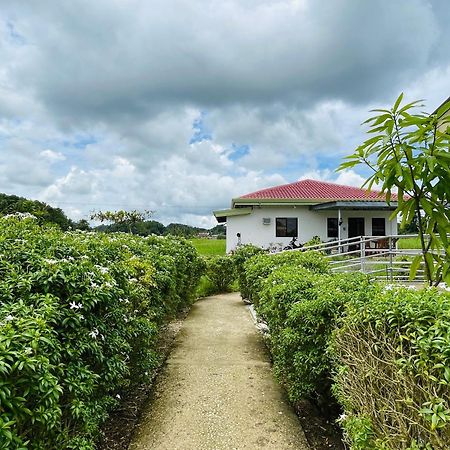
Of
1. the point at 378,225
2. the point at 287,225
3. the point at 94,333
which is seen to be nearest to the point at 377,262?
the point at 94,333

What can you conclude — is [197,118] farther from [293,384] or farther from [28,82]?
[293,384]

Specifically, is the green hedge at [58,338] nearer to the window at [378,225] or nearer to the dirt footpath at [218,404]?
the dirt footpath at [218,404]

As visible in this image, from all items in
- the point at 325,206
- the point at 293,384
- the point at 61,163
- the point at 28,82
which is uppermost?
the point at 28,82

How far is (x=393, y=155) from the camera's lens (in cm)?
221

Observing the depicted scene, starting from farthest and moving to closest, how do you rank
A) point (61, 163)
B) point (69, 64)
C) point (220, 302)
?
point (61, 163), point (220, 302), point (69, 64)

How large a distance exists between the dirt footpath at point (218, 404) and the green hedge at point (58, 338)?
71 cm

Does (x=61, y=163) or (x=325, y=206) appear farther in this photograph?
(x=325, y=206)

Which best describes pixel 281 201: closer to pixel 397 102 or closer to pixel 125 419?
pixel 125 419

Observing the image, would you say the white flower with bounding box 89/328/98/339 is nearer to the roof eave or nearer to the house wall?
the roof eave

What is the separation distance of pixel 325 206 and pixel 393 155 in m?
17.7

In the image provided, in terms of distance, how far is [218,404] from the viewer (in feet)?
14.4

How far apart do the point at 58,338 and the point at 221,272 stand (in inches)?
444

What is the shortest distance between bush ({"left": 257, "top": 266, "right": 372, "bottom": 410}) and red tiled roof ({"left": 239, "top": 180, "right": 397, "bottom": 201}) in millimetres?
16487

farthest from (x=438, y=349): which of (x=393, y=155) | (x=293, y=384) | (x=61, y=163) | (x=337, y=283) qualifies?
(x=61, y=163)
